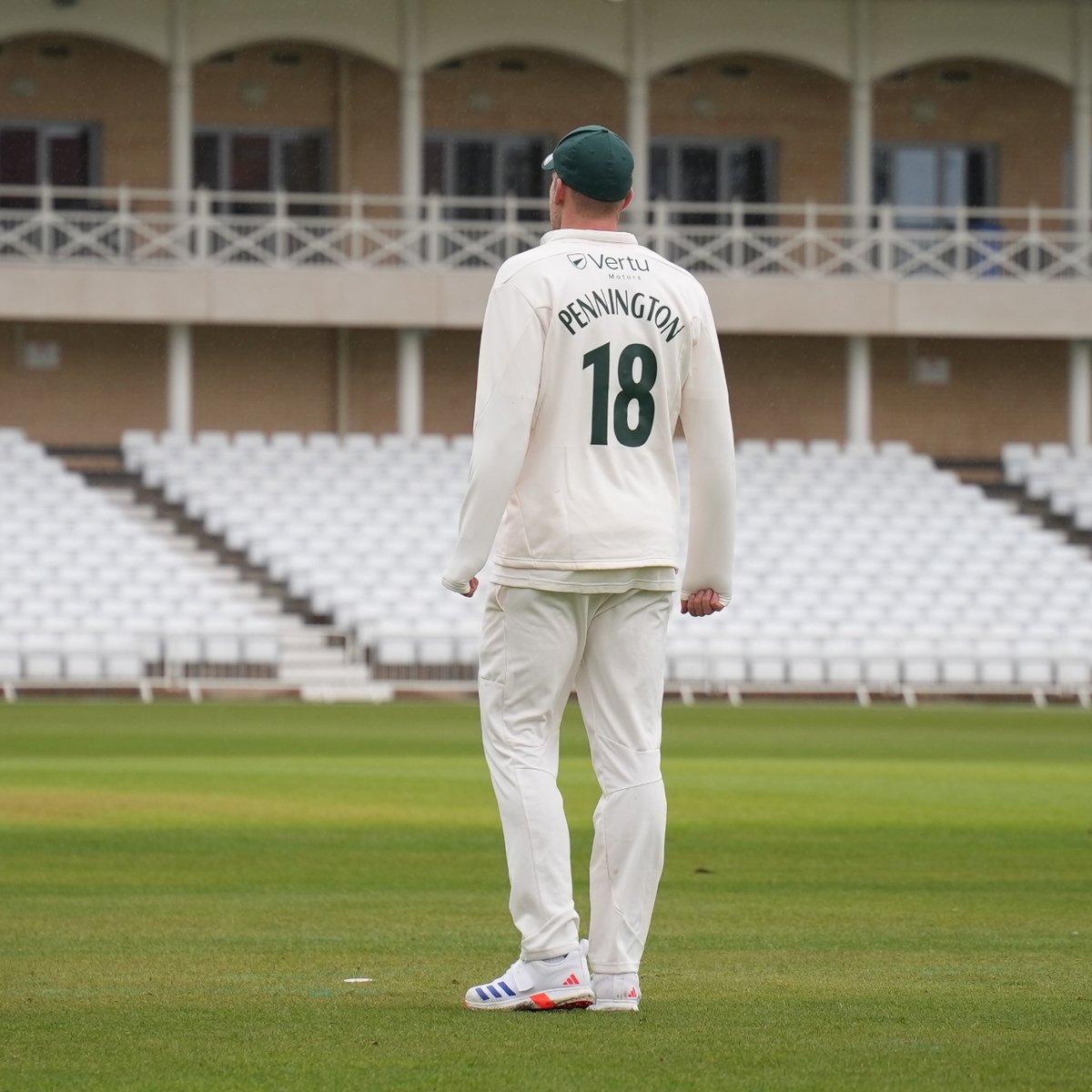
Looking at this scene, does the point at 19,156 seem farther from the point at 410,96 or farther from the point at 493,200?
the point at 493,200

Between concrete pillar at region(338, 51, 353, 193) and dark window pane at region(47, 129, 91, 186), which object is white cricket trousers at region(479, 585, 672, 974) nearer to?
concrete pillar at region(338, 51, 353, 193)

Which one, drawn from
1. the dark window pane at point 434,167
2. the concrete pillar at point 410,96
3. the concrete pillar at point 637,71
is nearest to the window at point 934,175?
the concrete pillar at point 637,71

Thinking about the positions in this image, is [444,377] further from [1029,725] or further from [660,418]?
[660,418]

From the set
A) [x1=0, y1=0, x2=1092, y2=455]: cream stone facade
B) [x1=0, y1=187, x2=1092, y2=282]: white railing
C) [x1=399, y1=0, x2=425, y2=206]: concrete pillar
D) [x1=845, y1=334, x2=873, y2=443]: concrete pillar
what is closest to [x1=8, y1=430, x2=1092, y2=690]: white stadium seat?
[x1=845, y1=334, x2=873, y2=443]: concrete pillar

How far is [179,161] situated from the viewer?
36.1m

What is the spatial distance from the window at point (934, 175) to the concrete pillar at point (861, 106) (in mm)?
2441

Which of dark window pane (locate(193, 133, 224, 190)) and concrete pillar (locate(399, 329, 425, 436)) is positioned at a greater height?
dark window pane (locate(193, 133, 224, 190))

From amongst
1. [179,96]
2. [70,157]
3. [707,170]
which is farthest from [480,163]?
[70,157]

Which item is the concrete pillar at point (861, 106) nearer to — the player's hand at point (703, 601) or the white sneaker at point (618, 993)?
the player's hand at point (703, 601)

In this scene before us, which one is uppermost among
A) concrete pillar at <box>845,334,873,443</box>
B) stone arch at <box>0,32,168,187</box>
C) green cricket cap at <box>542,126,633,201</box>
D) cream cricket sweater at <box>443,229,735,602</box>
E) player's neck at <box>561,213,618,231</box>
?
stone arch at <box>0,32,168,187</box>

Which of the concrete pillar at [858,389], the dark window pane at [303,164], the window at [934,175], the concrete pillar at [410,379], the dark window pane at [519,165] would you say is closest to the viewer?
the concrete pillar at [410,379]

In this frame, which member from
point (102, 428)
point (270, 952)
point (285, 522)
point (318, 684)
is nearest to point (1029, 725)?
point (318, 684)

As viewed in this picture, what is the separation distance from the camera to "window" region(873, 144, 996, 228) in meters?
40.4

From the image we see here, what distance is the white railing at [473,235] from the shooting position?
34.8 meters
